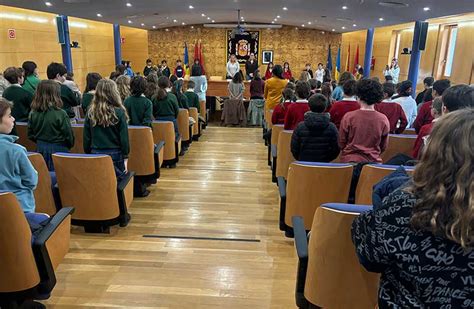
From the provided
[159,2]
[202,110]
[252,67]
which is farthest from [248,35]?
[202,110]

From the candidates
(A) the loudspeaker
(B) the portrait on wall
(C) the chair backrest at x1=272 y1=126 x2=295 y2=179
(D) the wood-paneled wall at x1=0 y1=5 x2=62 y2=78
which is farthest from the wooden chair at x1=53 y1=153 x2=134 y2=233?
(B) the portrait on wall

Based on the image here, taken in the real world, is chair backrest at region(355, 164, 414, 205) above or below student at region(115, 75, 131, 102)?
below

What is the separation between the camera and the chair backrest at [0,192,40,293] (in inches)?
74.2

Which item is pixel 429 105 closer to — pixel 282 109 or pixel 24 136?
pixel 282 109

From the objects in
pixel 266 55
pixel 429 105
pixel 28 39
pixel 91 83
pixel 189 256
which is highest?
pixel 28 39

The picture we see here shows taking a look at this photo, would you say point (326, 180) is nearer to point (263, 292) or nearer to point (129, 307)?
point (263, 292)

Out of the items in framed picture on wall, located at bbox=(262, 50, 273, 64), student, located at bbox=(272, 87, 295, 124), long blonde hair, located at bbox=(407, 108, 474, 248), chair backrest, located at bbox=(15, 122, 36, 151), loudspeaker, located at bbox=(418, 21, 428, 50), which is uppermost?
loudspeaker, located at bbox=(418, 21, 428, 50)

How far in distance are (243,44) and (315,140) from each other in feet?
56.2

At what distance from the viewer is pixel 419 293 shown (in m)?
1.11

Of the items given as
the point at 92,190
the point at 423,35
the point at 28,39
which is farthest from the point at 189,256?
the point at 28,39

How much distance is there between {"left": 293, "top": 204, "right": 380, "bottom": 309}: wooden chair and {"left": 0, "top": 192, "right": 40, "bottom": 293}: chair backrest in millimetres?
1505

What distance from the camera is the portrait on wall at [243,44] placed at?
19281 millimetres

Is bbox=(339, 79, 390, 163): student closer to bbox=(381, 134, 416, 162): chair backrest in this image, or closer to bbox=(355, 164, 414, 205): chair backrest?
bbox=(355, 164, 414, 205): chair backrest

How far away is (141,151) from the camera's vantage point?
3.97 metres
